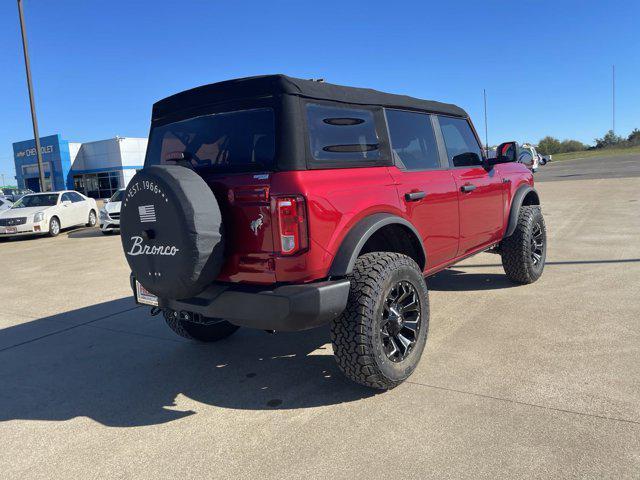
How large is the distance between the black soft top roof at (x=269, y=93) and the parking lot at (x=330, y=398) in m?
1.93

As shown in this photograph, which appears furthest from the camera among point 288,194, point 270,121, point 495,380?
point 495,380

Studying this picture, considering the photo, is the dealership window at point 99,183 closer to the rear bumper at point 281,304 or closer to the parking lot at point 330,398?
the parking lot at point 330,398

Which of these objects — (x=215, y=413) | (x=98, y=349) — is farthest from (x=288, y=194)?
(x=98, y=349)

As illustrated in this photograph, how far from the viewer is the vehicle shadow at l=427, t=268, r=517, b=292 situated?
18.9 ft

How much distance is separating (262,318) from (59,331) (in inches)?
129

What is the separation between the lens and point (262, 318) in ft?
9.29

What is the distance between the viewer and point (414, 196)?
12.1 ft

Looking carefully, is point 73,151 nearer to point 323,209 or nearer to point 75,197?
point 75,197

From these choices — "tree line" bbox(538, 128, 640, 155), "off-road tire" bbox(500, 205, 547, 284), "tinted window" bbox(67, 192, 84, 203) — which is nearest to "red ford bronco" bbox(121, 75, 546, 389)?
"off-road tire" bbox(500, 205, 547, 284)

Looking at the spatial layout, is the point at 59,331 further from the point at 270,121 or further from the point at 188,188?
the point at 270,121

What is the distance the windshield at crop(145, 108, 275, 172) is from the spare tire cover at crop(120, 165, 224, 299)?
0.34 m

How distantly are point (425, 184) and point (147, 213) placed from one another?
81.1 inches

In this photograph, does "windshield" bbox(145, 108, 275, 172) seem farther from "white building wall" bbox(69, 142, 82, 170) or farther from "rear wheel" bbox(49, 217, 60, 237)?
"white building wall" bbox(69, 142, 82, 170)

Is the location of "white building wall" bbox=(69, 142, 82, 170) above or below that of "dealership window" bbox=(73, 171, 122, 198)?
above
